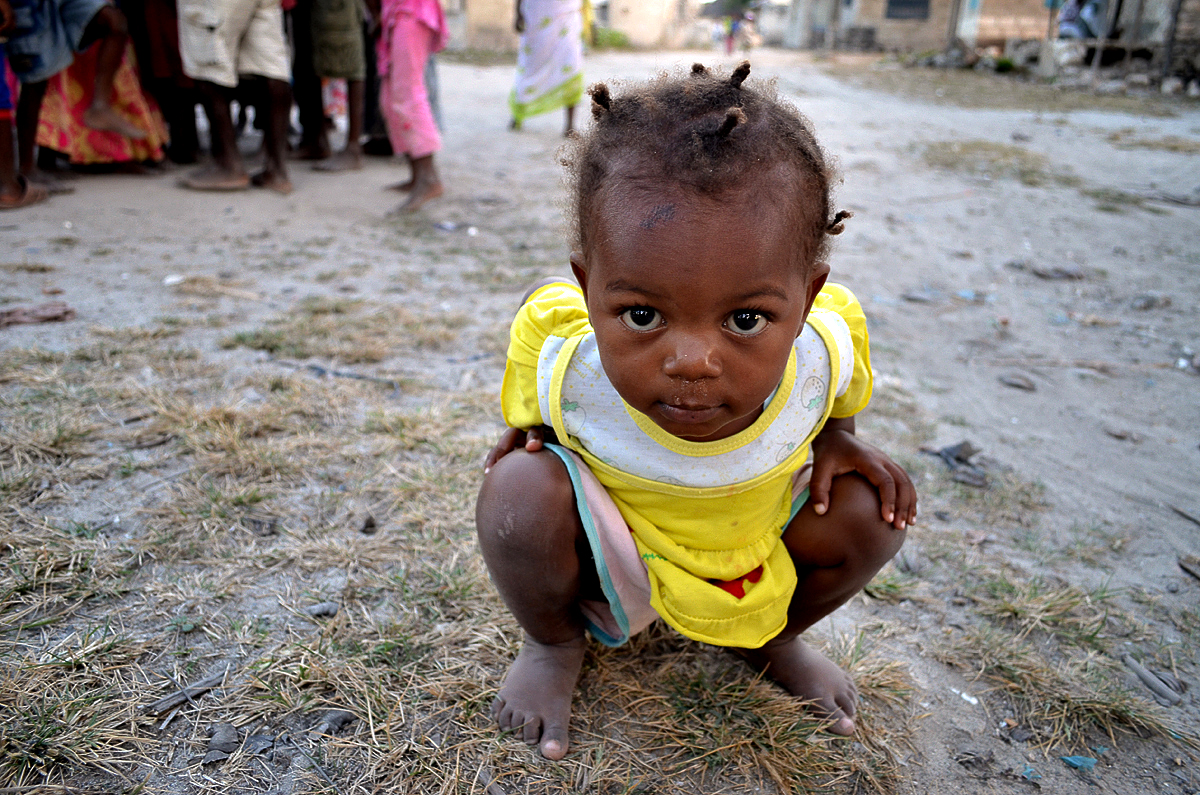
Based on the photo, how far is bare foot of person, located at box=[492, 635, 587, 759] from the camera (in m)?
1.41

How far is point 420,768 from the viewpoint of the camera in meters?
1.33

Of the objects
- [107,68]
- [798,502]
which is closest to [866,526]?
[798,502]

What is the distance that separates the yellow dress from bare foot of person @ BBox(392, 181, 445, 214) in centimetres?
389

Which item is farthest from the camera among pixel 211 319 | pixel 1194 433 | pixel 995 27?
pixel 995 27

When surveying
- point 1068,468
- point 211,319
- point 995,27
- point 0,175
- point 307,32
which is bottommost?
point 1068,468

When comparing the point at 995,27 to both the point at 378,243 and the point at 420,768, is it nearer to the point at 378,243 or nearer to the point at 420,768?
the point at 378,243

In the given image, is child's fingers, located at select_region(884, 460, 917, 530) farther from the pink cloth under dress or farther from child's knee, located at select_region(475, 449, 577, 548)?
the pink cloth under dress

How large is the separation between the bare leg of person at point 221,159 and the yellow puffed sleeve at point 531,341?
4245 millimetres

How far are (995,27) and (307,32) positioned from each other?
19135 millimetres

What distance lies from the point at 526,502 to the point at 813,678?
708 millimetres

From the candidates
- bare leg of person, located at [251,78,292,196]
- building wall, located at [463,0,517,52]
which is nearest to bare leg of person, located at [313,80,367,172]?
bare leg of person, located at [251,78,292,196]

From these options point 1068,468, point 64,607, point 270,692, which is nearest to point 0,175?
point 64,607

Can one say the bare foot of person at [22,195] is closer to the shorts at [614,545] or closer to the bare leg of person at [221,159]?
the bare leg of person at [221,159]

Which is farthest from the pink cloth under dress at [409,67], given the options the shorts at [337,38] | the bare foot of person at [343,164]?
the bare foot of person at [343,164]
